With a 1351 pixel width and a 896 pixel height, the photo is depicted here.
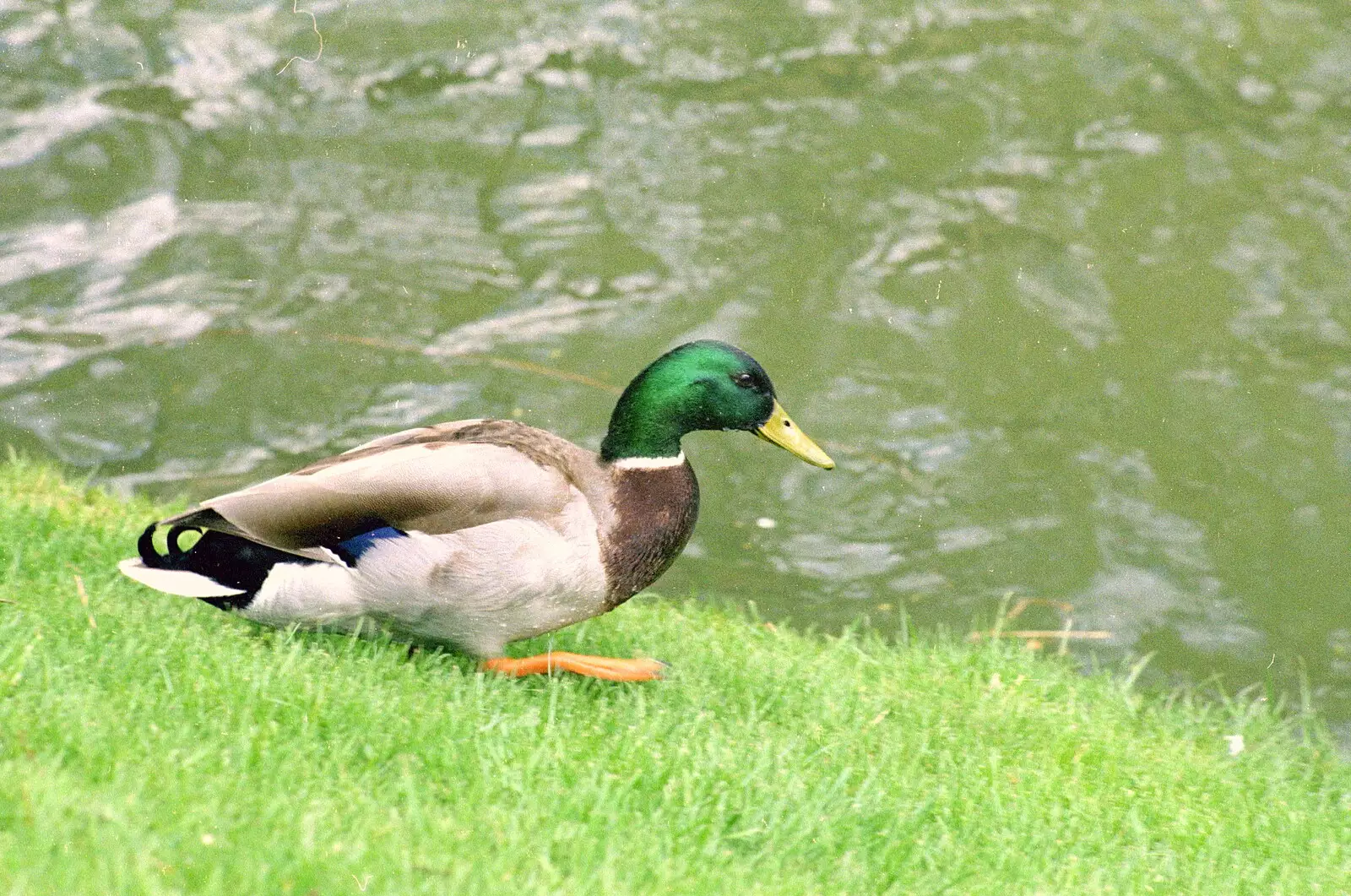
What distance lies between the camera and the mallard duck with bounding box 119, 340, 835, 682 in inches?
148

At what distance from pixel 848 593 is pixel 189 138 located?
4.40 meters

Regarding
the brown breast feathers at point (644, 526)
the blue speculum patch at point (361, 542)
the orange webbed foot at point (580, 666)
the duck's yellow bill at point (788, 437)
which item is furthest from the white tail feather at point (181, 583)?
the duck's yellow bill at point (788, 437)

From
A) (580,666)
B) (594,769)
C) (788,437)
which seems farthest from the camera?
(788,437)

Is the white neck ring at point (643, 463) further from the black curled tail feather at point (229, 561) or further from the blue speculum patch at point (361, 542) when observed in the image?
the black curled tail feather at point (229, 561)

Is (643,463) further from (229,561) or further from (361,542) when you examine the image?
(229,561)

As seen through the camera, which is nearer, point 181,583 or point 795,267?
point 181,583

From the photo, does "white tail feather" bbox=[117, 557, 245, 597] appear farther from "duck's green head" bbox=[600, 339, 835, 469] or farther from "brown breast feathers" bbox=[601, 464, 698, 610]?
"duck's green head" bbox=[600, 339, 835, 469]

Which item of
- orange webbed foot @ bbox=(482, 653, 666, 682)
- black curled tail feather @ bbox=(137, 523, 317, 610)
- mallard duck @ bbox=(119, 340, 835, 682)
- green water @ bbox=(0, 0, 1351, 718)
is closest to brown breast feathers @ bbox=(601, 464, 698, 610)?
mallard duck @ bbox=(119, 340, 835, 682)

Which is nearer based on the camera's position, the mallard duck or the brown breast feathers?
the mallard duck

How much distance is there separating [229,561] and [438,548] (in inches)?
19.6

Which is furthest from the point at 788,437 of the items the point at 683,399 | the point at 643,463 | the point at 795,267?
the point at 795,267

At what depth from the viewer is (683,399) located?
4.14 meters

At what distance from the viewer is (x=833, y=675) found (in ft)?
14.1

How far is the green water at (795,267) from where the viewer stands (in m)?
6.63
